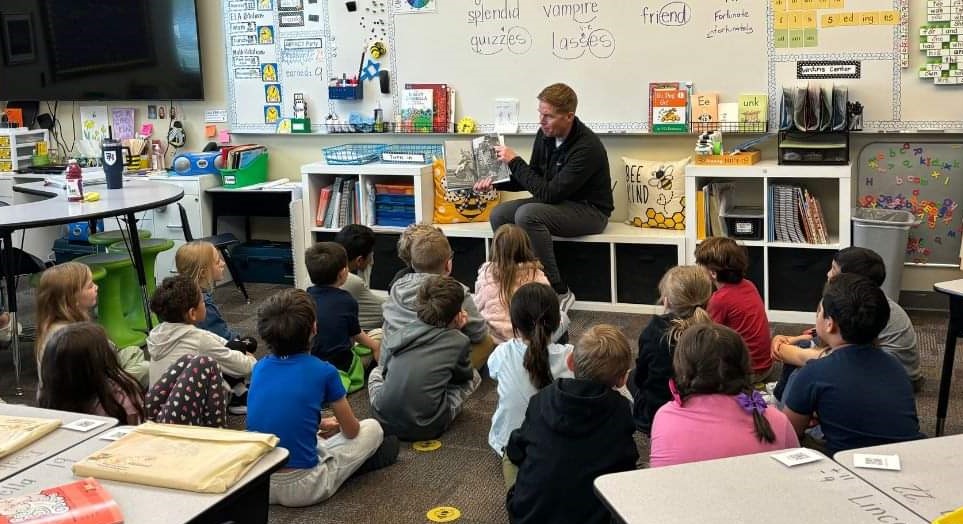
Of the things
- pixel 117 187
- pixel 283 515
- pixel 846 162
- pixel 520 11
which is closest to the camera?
pixel 283 515

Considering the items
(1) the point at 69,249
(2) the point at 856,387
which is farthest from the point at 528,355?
(1) the point at 69,249

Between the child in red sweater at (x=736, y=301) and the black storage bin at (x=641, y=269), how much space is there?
1.30 m

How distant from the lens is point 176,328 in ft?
11.6

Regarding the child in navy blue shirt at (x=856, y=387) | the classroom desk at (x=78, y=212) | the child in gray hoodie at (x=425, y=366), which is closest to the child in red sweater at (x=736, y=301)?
the child in gray hoodie at (x=425, y=366)

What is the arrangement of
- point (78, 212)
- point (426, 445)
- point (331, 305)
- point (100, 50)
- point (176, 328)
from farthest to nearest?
point (100, 50) → point (78, 212) → point (331, 305) → point (426, 445) → point (176, 328)

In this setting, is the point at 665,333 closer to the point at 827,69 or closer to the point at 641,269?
the point at 641,269

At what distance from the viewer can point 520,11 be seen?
18.7 feet

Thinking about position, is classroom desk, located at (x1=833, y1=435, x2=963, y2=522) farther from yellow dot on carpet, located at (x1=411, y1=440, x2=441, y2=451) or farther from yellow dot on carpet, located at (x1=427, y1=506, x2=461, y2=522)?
yellow dot on carpet, located at (x1=411, y1=440, x2=441, y2=451)

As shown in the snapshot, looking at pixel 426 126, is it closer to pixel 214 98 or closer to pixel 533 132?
pixel 533 132

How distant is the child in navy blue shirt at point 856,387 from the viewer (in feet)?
8.44

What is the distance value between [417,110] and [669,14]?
5.18 feet

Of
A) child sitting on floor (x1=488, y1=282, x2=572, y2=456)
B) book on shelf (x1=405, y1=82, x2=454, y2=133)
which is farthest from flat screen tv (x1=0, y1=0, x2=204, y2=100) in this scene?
child sitting on floor (x1=488, y1=282, x2=572, y2=456)

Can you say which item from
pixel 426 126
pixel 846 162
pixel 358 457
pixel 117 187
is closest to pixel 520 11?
pixel 426 126

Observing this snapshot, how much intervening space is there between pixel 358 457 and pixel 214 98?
160 inches
